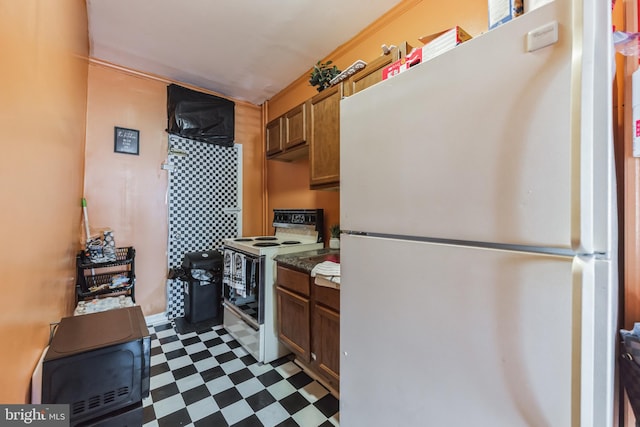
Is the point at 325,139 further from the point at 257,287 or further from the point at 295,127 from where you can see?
the point at 257,287

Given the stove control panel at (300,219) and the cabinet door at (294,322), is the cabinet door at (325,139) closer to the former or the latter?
the stove control panel at (300,219)

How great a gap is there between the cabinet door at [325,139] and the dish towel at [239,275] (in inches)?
36.8

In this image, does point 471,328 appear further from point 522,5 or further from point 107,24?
point 107,24

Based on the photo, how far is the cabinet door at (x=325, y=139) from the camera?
1773 millimetres

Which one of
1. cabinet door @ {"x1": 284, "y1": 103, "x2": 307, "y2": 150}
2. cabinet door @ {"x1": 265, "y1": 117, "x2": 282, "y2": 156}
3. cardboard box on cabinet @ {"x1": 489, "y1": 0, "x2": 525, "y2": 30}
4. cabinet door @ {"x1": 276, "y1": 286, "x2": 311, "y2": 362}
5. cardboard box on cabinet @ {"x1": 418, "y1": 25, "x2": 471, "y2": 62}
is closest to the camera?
cardboard box on cabinet @ {"x1": 489, "y1": 0, "x2": 525, "y2": 30}

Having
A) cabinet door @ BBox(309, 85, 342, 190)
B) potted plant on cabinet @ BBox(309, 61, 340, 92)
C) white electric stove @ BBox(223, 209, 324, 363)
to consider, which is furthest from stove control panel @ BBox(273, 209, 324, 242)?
potted plant on cabinet @ BBox(309, 61, 340, 92)

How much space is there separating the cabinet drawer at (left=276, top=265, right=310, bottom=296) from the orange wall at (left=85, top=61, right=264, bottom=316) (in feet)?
5.28

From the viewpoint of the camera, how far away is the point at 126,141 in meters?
2.52

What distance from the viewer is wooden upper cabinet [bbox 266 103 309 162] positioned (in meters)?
2.17

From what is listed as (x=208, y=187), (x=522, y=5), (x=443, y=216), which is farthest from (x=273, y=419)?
(x=208, y=187)

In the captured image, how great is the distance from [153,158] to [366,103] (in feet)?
8.67

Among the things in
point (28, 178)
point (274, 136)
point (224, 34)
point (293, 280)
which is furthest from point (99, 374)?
point (224, 34)

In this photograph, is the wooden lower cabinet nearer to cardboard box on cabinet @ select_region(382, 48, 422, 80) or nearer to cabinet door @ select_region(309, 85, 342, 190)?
cabinet door @ select_region(309, 85, 342, 190)

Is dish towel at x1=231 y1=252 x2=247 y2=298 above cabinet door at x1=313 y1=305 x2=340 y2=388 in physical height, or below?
above
